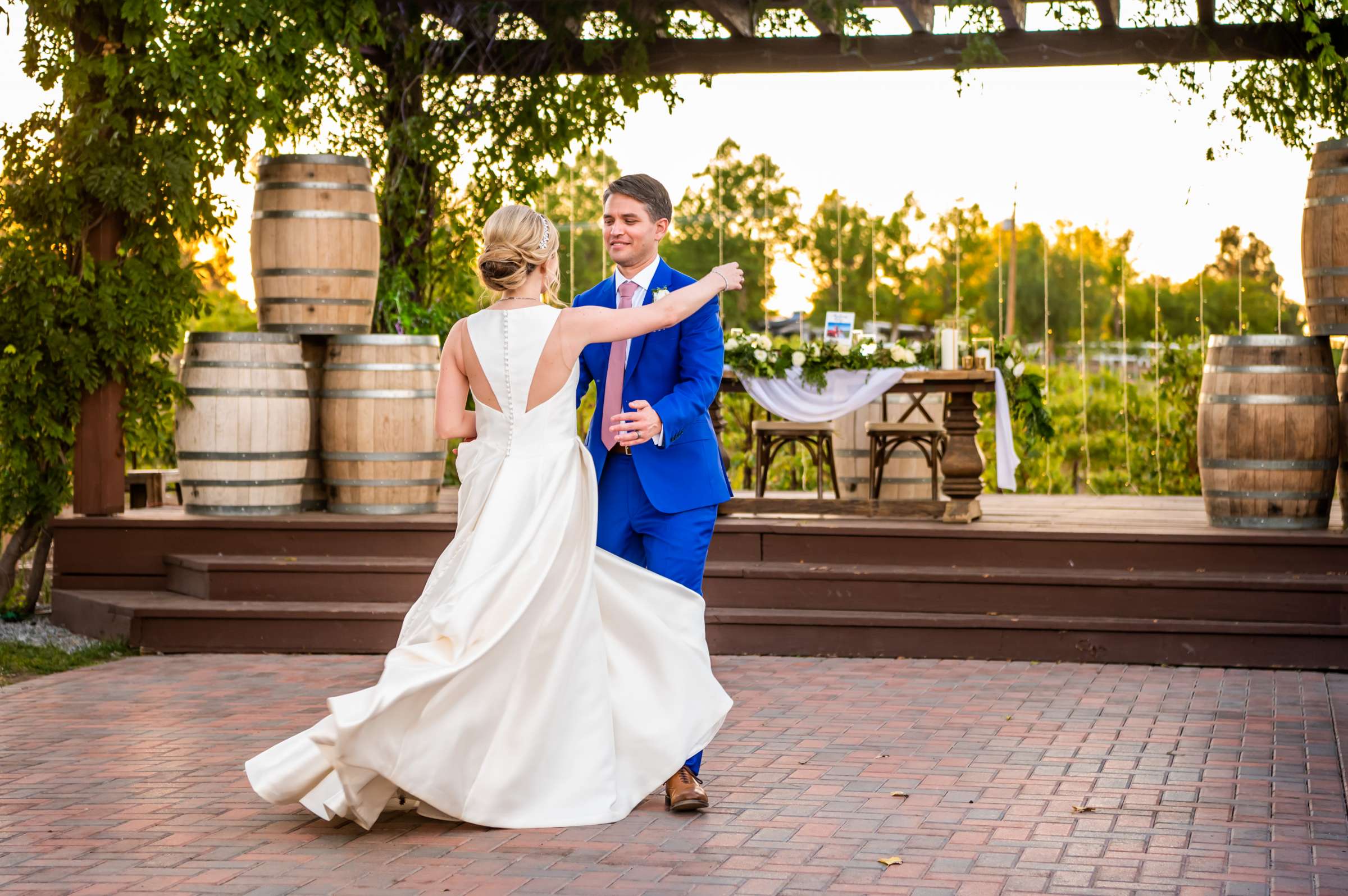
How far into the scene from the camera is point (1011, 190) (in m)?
11.8

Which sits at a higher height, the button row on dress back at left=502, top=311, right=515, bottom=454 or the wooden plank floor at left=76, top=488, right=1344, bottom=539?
the button row on dress back at left=502, top=311, right=515, bottom=454

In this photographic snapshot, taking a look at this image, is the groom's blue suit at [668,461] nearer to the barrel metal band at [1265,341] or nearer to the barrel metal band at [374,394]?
the barrel metal band at [374,394]

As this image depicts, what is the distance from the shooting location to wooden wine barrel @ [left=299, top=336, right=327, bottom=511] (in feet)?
27.8

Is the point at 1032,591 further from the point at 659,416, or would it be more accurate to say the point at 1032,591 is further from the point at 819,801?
the point at 659,416

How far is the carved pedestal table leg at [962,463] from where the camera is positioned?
8008mm

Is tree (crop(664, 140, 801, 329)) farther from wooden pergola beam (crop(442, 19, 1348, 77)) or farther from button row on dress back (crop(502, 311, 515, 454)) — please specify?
button row on dress back (crop(502, 311, 515, 454))

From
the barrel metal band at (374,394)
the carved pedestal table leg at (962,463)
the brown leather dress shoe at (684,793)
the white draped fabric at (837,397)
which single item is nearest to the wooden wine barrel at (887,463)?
the white draped fabric at (837,397)

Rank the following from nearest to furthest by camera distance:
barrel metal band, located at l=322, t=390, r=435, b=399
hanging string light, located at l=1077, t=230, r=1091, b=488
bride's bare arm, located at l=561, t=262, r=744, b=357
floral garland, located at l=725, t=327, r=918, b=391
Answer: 1. bride's bare arm, located at l=561, t=262, r=744, b=357
2. barrel metal band, located at l=322, t=390, r=435, b=399
3. floral garland, located at l=725, t=327, r=918, b=391
4. hanging string light, located at l=1077, t=230, r=1091, b=488

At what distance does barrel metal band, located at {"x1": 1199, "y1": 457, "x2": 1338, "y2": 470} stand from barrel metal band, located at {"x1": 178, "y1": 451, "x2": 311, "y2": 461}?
16.3ft

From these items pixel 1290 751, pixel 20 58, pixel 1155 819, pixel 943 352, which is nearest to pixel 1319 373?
pixel 943 352

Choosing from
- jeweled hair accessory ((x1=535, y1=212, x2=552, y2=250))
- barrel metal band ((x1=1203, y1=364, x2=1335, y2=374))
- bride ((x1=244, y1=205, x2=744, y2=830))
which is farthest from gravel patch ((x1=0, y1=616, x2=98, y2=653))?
barrel metal band ((x1=1203, y1=364, x2=1335, y2=374))

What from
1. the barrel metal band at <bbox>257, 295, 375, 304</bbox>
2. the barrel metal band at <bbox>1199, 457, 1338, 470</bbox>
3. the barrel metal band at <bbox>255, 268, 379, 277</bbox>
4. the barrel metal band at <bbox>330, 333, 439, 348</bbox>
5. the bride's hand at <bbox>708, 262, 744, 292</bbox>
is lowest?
the barrel metal band at <bbox>1199, 457, 1338, 470</bbox>

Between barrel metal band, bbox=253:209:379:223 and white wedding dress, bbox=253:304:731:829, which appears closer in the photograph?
white wedding dress, bbox=253:304:731:829

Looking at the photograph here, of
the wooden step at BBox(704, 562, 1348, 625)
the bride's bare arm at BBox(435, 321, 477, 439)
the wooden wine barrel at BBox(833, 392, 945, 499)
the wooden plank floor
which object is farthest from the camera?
the wooden wine barrel at BBox(833, 392, 945, 499)
